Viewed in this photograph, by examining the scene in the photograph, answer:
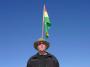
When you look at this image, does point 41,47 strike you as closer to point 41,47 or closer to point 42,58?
point 41,47

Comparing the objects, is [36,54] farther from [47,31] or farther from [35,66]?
[47,31]

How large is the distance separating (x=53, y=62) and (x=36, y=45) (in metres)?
0.87

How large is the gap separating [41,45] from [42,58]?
1.55ft

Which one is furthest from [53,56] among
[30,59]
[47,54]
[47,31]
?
[47,31]

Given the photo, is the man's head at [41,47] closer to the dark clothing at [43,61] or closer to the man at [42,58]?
the man at [42,58]

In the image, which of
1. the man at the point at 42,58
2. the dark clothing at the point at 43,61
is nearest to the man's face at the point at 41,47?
the man at the point at 42,58

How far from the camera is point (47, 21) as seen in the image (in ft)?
50.0

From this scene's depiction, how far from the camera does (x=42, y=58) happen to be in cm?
904

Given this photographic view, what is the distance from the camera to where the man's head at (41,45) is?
9.02 meters

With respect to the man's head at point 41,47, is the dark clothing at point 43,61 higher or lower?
lower

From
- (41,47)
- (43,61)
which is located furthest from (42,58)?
(41,47)

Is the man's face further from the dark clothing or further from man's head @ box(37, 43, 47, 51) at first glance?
the dark clothing

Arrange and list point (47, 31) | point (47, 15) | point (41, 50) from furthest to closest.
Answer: point (47, 15), point (47, 31), point (41, 50)

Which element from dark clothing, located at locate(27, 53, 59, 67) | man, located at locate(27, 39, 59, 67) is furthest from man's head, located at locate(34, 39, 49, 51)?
dark clothing, located at locate(27, 53, 59, 67)
